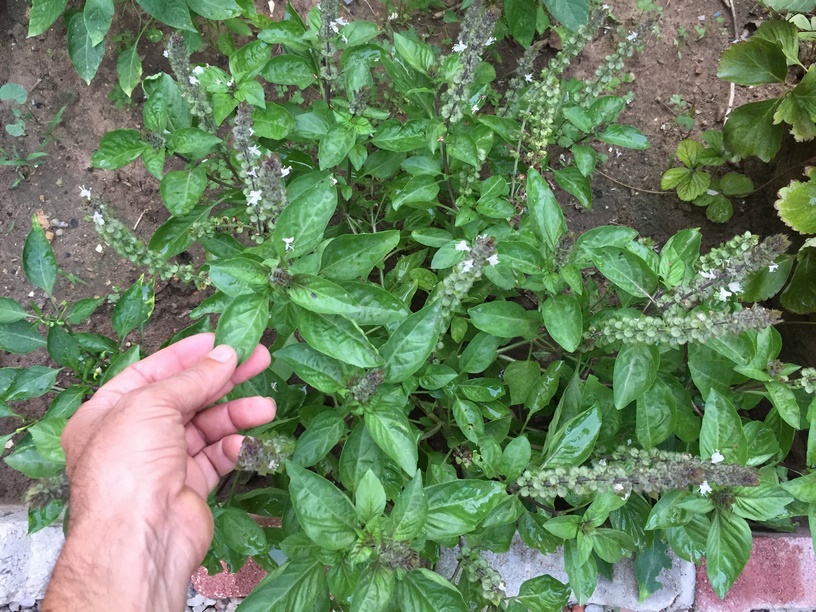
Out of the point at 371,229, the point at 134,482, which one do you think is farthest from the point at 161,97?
the point at 134,482

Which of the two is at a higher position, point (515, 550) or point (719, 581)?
point (719, 581)

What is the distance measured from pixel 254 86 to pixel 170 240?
76 centimetres

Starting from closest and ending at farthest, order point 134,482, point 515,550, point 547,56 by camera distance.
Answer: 1. point 134,482
2. point 515,550
3. point 547,56

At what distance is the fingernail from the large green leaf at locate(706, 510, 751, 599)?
1.84m

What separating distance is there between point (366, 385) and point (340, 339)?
185mm

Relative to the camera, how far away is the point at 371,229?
3135mm

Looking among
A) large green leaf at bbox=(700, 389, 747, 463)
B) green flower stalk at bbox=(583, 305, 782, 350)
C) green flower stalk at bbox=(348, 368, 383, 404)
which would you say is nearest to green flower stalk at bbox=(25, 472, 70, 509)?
green flower stalk at bbox=(348, 368, 383, 404)

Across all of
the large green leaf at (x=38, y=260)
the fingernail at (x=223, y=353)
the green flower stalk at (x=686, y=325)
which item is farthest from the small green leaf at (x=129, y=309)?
the green flower stalk at (x=686, y=325)

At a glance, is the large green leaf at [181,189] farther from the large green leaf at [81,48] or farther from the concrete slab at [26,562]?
the concrete slab at [26,562]

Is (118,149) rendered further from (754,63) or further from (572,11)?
(754,63)

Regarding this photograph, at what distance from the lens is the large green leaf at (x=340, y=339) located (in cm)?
178

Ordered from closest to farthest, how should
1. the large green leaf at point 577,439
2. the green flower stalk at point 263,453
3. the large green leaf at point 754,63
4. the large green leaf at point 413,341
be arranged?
the green flower stalk at point 263,453 < the large green leaf at point 413,341 < the large green leaf at point 577,439 < the large green leaf at point 754,63

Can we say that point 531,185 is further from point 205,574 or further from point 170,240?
point 205,574

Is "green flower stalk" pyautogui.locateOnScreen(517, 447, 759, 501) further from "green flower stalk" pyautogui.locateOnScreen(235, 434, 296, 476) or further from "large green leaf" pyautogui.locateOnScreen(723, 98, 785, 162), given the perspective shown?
"large green leaf" pyautogui.locateOnScreen(723, 98, 785, 162)
